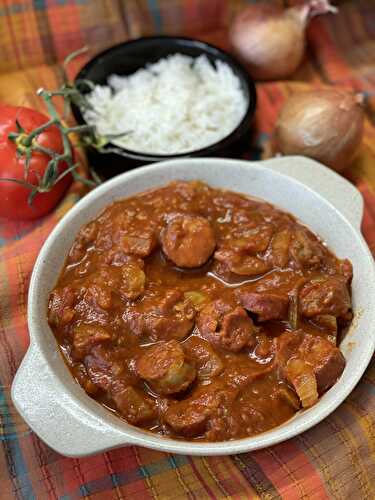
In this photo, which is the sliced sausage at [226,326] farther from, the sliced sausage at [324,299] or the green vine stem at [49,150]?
the green vine stem at [49,150]

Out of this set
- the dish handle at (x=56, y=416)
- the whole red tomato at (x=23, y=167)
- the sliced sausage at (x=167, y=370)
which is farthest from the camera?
the whole red tomato at (x=23, y=167)

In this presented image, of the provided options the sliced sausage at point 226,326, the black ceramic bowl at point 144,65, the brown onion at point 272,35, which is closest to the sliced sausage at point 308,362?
the sliced sausage at point 226,326

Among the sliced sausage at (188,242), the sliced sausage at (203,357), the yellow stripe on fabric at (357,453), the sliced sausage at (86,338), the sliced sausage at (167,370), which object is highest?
the sliced sausage at (188,242)

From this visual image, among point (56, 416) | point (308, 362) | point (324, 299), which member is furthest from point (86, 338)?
point (324, 299)

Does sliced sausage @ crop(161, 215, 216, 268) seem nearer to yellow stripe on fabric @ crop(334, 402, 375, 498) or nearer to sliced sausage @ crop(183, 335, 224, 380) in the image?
sliced sausage @ crop(183, 335, 224, 380)

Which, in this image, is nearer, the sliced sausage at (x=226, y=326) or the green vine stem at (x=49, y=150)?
the sliced sausage at (x=226, y=326)

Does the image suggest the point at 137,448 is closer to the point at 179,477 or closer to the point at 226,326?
the point at 179,477

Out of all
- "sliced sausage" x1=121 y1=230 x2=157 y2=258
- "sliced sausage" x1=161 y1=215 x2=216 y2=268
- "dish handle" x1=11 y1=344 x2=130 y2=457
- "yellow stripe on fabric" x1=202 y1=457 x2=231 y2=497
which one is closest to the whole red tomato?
"sliced sausage" x1=121 y1=230 x2=157 y2=258

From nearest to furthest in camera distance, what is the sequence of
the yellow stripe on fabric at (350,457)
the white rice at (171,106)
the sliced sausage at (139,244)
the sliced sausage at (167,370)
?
1. the sliced sausage at (167,370)
2. the yellow stripe on fabric at (350,457)
3. the sliced sausage at (139,244)
4. the white rice at (171,106)
